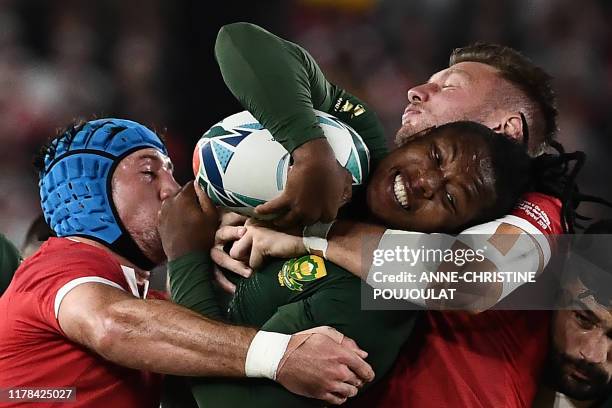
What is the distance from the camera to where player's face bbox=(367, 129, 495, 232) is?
85.1 inches

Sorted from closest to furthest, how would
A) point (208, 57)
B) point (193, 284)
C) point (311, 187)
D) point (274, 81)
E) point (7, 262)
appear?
point (311, 187), point (274, 81), point (193, 284), point (7, 262), point (208, 57)

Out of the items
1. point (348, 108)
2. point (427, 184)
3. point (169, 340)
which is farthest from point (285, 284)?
point (348, 108)

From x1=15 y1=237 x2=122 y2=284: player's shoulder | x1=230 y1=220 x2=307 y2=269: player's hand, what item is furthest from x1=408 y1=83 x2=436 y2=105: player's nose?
x1=15 y1=237 x2=122 y2=284: player's shoulder

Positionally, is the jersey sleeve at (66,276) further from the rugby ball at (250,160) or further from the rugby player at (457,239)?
the rugby ball at (250,160)

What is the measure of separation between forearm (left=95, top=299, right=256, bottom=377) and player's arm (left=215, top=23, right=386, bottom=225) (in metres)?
0.33

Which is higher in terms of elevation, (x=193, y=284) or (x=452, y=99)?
(x=452, y=99)

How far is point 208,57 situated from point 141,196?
9.04ft

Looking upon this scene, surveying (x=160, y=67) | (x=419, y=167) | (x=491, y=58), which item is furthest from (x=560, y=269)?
(x=160, y=67)

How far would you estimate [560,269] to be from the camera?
239cm

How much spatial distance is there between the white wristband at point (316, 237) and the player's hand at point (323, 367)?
221 millimetres

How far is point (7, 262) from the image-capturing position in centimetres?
361

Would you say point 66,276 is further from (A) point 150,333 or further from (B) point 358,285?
(B) point 358,285

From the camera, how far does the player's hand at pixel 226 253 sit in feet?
7.71

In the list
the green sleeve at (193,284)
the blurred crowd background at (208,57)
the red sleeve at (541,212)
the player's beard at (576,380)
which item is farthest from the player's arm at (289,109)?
the blurred crowd background at (208,57)
